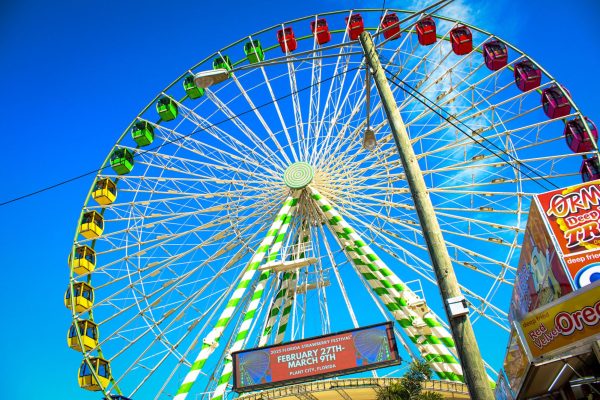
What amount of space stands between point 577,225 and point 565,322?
230 cm

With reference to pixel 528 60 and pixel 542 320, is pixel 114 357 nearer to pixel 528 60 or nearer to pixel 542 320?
pixel 542 320

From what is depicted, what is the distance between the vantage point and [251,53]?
942 inches

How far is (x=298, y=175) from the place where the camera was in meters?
20.9

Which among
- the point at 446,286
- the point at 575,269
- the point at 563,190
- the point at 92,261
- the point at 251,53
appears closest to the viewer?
the point at 446,286

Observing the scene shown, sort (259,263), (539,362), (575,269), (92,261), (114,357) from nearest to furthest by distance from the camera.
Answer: (539,362)
(575,269)
(259,263)
(114,357)
(92,261)

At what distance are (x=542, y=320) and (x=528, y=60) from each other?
15928 millimetres

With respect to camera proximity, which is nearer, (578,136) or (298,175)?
(578,136)

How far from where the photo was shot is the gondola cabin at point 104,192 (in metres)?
21.9

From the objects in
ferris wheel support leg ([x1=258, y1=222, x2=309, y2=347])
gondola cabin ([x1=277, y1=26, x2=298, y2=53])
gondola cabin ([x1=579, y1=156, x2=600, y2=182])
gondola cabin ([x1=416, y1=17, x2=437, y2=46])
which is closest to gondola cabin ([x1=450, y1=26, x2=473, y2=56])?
gondola cabin ([x1=416, y1=17, x2=437, y2=46])

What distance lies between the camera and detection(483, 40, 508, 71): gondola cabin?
20016mm

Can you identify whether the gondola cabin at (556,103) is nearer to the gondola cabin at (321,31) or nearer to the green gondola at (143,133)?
the gondola cabin at (321,31)

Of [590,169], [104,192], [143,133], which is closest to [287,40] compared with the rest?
[143,133]

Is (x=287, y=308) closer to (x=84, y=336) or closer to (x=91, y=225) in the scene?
(x=84, y=336)

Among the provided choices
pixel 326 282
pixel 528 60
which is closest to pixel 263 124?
pixel 326 282
